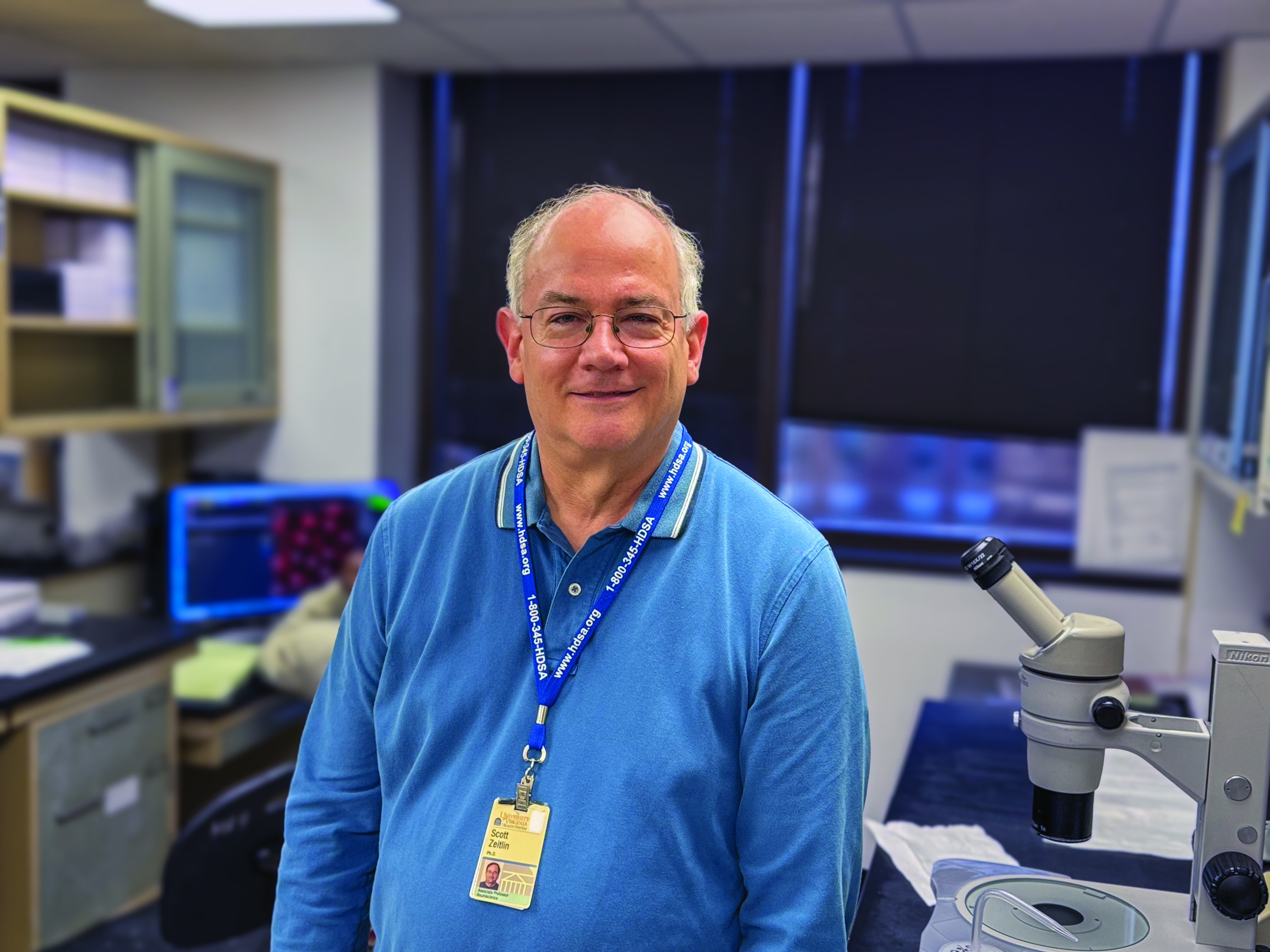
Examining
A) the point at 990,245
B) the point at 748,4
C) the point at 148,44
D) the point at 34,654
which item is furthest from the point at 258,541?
the point at 990,245

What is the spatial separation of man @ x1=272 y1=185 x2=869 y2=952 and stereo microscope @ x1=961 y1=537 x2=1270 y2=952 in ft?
0.66

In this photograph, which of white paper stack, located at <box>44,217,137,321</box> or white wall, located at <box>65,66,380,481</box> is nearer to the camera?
white paper stack, located at <box>44,217,137,321</box>

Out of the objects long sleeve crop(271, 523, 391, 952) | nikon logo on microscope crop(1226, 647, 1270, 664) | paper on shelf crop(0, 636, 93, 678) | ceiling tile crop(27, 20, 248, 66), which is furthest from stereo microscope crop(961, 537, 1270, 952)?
ceiling tile crop(27, 20, 248, 66)

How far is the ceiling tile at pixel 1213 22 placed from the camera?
268cm

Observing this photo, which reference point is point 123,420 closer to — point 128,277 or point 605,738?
point 128,277

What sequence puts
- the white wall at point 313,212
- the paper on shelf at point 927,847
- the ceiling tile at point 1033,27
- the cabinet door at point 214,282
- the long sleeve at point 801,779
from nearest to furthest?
1. the long sleeve at point 801,779
2. the paper on shelf at point 927,847
3. the ceiling tile at point 1033,27
4. the cabinet door at point 214,282
5. the white wall at point 313,212

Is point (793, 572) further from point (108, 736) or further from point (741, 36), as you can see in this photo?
point (741, 36)

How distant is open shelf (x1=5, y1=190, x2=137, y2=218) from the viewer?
2838mm

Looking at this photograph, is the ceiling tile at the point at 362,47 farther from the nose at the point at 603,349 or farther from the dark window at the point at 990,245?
the nose at the point at 603,349

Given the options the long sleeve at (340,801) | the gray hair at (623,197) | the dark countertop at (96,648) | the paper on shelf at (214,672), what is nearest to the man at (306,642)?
the paper on shelf at (214,672)

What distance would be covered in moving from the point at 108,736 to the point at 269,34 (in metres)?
2.01

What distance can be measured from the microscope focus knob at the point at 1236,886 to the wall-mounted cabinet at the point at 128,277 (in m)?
2.70

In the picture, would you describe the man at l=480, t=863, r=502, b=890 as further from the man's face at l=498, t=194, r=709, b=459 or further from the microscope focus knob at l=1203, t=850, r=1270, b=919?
the microscope focus knob at l=1203, t=850, r=1270, b=919

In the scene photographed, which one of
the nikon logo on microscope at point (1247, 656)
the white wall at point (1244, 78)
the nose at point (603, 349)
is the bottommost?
the nikon logo on microscope at point (1247, 656)
